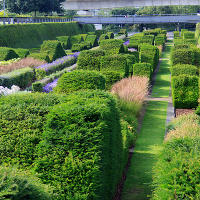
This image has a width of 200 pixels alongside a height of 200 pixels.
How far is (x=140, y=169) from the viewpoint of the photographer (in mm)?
7930

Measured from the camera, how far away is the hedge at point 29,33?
38.0 m

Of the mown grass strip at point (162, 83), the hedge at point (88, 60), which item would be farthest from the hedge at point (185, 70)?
the hedge at point (88, 60)

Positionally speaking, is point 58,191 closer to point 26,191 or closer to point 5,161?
point 5,161

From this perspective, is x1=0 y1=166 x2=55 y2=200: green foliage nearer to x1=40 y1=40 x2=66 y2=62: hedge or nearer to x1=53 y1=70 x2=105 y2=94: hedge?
x1=53 y1=70 x2=105 y2=94: hedge

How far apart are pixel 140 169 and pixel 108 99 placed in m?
2.67

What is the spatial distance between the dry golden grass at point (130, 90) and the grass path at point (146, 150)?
0.91 metres

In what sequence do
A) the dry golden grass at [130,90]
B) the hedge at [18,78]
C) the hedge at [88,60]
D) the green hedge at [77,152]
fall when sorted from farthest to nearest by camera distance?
the hedge at [88,60]
the hedge at [18,78]
the dry golden grass at [130,90]
the green hedge at [77,152]

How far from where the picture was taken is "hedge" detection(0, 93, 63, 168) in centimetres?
518

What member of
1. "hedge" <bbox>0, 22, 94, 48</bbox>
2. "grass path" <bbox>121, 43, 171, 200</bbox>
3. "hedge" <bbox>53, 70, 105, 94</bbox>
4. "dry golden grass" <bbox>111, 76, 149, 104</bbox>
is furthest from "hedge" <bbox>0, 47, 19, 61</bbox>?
"hedge" <bbox>53, 70, 105, 94</bbox>

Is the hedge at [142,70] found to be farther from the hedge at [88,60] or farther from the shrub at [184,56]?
the hedge at [88,60]

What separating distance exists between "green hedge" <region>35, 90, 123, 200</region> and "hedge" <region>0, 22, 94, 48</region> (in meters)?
33.4

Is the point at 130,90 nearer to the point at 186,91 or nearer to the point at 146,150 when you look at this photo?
the point at 186,91

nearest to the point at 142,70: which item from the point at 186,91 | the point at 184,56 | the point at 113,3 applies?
the point at 184,56

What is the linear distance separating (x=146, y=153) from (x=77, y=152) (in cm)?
457
